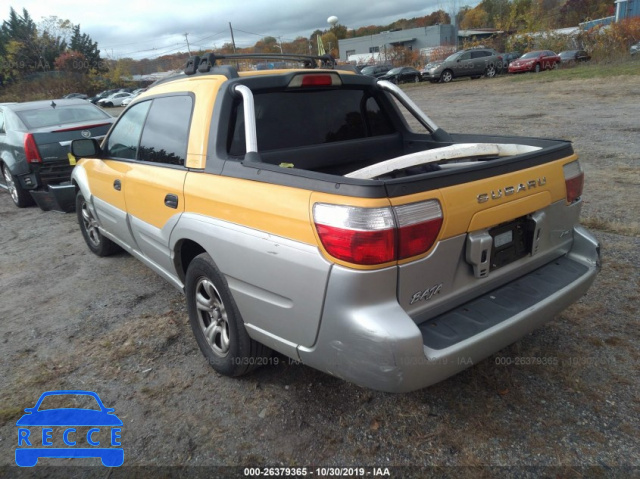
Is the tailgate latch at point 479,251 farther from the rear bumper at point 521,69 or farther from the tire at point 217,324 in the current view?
the rear bumper at point 521,69

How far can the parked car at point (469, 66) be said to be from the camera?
28156mm

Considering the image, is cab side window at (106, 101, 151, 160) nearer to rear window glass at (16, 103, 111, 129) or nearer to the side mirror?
the side mirror

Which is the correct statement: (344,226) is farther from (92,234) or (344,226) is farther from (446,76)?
(446,76)

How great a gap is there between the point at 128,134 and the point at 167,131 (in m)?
0.82

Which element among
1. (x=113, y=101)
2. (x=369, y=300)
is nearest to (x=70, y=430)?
(x=369, y=300)

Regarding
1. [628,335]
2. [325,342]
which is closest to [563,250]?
[628,335]

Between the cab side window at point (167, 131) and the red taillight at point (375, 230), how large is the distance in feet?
4.68

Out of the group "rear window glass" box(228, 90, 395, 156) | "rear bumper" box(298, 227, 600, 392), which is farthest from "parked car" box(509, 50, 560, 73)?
"rear bumper" box(298, 227, 600, 392)

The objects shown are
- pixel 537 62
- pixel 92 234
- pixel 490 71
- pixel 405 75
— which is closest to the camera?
pixel 92 234

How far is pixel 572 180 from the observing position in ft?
8.87

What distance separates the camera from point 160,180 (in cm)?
321

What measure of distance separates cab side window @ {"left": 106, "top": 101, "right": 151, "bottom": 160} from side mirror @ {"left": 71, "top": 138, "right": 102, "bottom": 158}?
0.13 metres

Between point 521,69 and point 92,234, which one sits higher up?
point 521,69

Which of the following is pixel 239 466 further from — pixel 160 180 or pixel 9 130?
pixel 9 130
